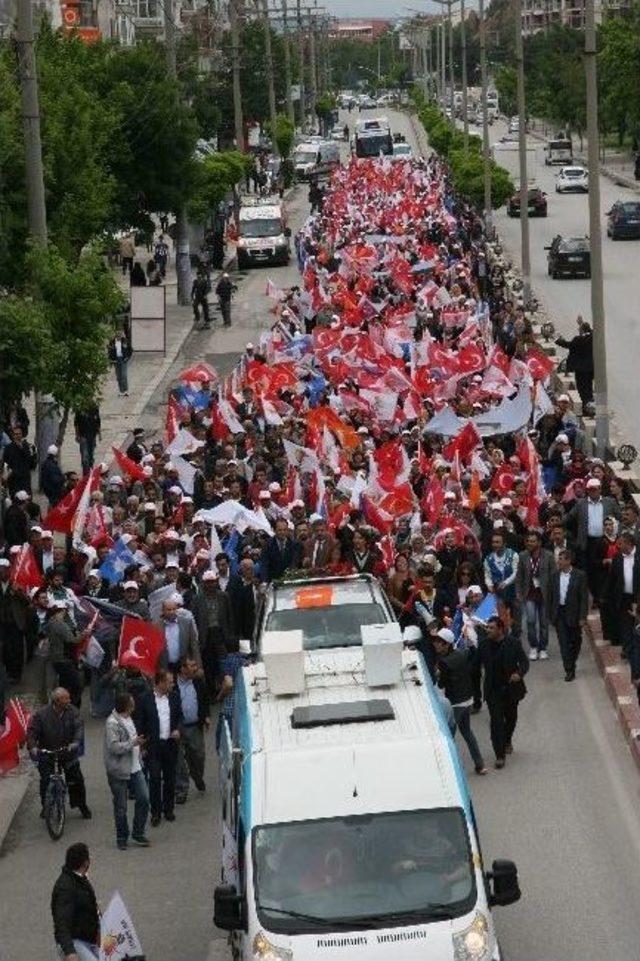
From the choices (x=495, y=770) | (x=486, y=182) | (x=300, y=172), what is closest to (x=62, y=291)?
(x=495, y=770)

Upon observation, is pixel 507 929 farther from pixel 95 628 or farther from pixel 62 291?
pixel 62 291

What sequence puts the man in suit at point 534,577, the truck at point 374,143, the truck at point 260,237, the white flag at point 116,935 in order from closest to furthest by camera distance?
the white flag at point 116,935 < the man in suit at point 534,577 < the truck at point 260,237 < the truck at point 374,143

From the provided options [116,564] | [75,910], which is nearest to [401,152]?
[116,564]

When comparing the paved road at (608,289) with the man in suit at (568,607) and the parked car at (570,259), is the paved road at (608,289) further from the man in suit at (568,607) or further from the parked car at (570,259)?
the man in suit at (568,607)

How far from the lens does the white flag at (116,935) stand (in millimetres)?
12859

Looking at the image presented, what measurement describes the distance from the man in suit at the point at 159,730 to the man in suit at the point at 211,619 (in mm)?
2610

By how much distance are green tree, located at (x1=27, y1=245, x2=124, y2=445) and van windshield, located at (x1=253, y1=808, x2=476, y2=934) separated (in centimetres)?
1395

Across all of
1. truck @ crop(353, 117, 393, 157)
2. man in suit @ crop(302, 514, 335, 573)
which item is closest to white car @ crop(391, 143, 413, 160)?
truck @ crop(353, 117, 393, 157)

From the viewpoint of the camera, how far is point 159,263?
5834 centimetres

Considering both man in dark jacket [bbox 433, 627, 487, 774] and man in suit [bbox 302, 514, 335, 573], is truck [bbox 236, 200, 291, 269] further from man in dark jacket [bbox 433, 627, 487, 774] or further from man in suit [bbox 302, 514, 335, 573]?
man in dark jacket [bbox 433, 627, 487, 774]

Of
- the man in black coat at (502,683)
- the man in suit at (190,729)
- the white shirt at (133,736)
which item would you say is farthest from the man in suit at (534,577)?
the white shirt at (133,736)

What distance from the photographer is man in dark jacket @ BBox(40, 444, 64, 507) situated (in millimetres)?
26688

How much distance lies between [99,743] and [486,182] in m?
47.8

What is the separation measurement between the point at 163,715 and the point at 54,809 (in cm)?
106
